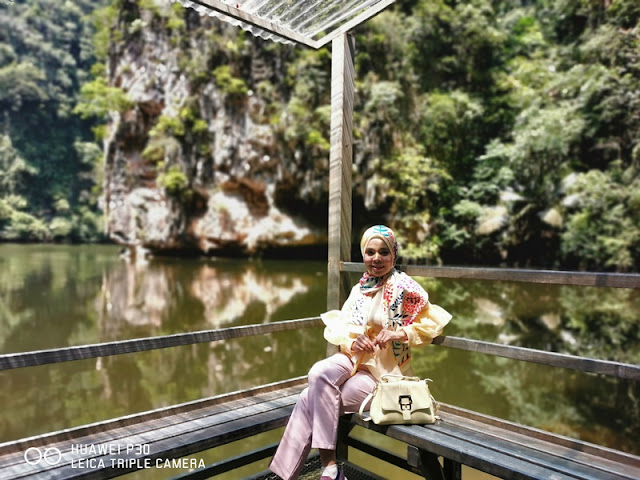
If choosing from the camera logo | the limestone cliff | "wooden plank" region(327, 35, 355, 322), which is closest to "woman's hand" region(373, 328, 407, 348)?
"wooden plank" region(327, 35, 355, 322)

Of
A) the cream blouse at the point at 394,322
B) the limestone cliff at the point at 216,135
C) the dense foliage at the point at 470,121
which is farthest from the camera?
the limestone cliff at the point at 216,135

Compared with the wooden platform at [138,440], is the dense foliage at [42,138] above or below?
above

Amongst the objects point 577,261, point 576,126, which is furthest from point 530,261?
point 576,126

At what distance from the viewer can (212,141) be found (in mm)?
16375

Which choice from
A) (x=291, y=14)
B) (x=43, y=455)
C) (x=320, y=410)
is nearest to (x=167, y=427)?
(x=43, y=455)

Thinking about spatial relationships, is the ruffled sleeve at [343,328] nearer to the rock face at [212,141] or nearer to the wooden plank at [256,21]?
the wooden plank at [256,21]

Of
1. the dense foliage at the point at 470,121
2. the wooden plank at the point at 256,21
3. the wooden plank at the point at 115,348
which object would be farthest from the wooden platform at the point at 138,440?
the dense foliage at the point at 470,121

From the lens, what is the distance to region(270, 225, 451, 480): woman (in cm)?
191

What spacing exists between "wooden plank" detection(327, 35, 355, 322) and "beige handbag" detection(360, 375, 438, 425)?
2.95ft

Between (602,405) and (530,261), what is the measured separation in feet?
31.7

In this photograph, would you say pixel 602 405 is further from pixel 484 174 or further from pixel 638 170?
pixel 484 174

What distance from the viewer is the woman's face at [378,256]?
6.88ft

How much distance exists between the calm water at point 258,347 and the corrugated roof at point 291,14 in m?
3.81

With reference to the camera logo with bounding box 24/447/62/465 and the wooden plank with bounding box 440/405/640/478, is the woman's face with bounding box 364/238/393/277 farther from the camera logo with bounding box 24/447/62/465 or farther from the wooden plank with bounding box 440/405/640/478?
the camera logo with bounding box 24/447/62/465
